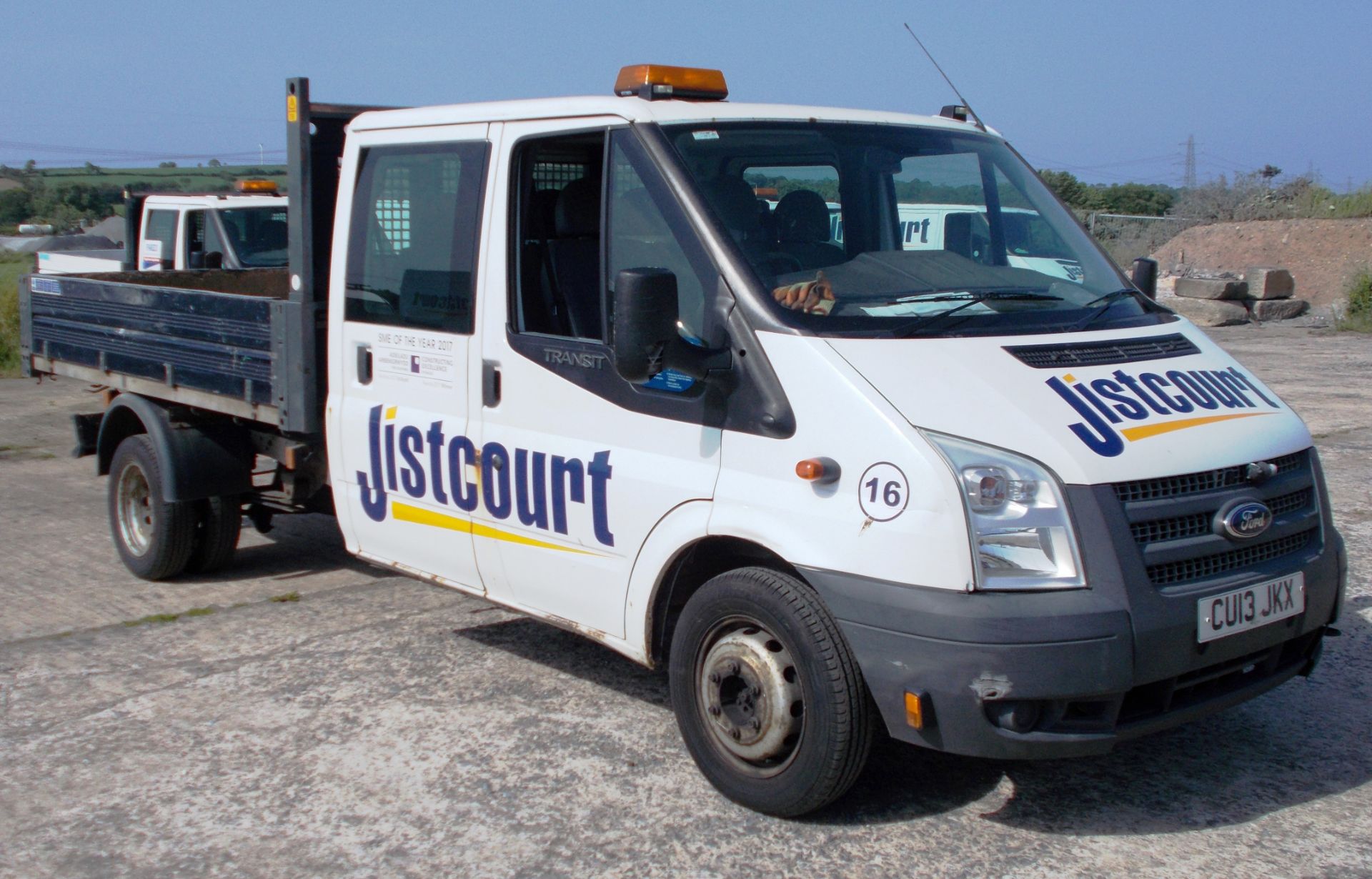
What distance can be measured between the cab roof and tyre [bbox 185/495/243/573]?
93.4 inches

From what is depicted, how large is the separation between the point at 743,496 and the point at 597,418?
68 centimetres

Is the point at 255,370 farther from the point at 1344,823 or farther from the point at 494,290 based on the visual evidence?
the point at 1344,823

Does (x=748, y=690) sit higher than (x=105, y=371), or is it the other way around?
(x=105, y=371)

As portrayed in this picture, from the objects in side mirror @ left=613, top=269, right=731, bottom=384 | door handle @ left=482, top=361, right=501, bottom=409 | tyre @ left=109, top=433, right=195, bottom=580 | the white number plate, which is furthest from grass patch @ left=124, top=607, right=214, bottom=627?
the white number plate

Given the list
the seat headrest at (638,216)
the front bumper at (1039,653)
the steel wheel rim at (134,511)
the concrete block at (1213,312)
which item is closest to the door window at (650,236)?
the seat headrest at (638,216)

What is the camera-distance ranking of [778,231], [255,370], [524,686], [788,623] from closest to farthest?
[788,623], [778,231], [524,686], [255,370]

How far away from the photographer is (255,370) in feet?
18.7

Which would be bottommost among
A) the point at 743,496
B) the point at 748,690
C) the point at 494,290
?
the point at 748,690

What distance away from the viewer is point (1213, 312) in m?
20.6

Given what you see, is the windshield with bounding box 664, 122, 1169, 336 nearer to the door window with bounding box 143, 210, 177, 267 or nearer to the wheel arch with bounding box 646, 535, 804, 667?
the wheel arch with bounding box 646, 535, 804, 667

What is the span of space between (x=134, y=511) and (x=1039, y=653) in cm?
510

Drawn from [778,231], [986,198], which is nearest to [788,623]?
[778,231]

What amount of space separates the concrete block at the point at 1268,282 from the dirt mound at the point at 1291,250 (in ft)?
3.26

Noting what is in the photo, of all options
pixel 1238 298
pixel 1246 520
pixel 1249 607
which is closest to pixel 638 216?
pixel 1246 520
